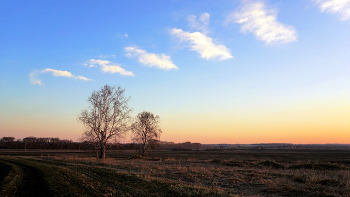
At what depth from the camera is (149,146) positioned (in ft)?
163

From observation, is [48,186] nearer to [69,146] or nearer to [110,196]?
[110,196]

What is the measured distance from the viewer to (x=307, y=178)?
1512cm

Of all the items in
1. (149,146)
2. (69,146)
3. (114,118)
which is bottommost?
(69,146)

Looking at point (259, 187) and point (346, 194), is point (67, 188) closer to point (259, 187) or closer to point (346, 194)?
point (259, 187)

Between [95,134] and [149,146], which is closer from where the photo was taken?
[95,134]

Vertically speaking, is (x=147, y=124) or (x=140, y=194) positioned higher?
(x=147, y=124)

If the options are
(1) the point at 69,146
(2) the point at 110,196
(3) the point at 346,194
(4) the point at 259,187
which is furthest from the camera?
(1) the point at 69,146

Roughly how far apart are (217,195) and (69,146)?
498ft

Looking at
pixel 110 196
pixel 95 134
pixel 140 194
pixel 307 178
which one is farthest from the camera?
pixel 95 134

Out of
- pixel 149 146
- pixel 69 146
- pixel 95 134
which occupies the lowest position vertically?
pixel 69 146

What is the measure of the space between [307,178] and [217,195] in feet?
33.0

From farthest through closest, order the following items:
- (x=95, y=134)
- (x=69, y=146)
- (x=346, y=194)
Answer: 1. (x=69, y=146)
2. (x=95, y=134)
3. (x=346, y=194)

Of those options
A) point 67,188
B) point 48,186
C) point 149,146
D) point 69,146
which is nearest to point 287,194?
point 67,188

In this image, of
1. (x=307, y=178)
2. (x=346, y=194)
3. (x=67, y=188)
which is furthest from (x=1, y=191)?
(x=307, y=178)
